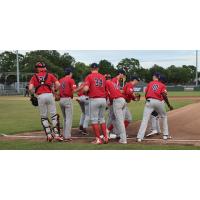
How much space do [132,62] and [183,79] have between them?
103 ft

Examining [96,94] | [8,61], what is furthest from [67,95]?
[8,61]

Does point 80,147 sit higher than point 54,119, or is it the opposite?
point 54,119

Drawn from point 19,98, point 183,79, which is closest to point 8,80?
point 19,98

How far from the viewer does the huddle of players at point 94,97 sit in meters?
8.52

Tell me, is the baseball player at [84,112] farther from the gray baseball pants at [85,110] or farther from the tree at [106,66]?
the tree at [106,66]

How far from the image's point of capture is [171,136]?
9.72 metres

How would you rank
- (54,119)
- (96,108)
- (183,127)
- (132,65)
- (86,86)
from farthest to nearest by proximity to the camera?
(132,65) < (183,127) < (54,119) < (96,108) < (86,86)

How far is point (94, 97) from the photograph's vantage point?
8.50m

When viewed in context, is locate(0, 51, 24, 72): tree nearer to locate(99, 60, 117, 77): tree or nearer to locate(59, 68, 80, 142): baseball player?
locate(99, 60, 117, 77): tree

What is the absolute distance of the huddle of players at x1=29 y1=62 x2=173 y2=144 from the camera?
852 cm

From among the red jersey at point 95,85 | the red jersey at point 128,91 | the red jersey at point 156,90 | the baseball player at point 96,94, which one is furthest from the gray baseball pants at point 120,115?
the red jersey at point 156,90

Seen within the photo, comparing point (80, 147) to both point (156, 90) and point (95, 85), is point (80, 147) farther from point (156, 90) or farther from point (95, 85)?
point (156, 90)

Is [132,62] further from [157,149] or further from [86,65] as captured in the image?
[157,149]

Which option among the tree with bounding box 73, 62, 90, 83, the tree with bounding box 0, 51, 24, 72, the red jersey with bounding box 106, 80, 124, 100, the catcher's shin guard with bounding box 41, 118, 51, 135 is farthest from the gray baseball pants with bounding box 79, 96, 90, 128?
the tree with bounding box 0, 51, 24, 72
